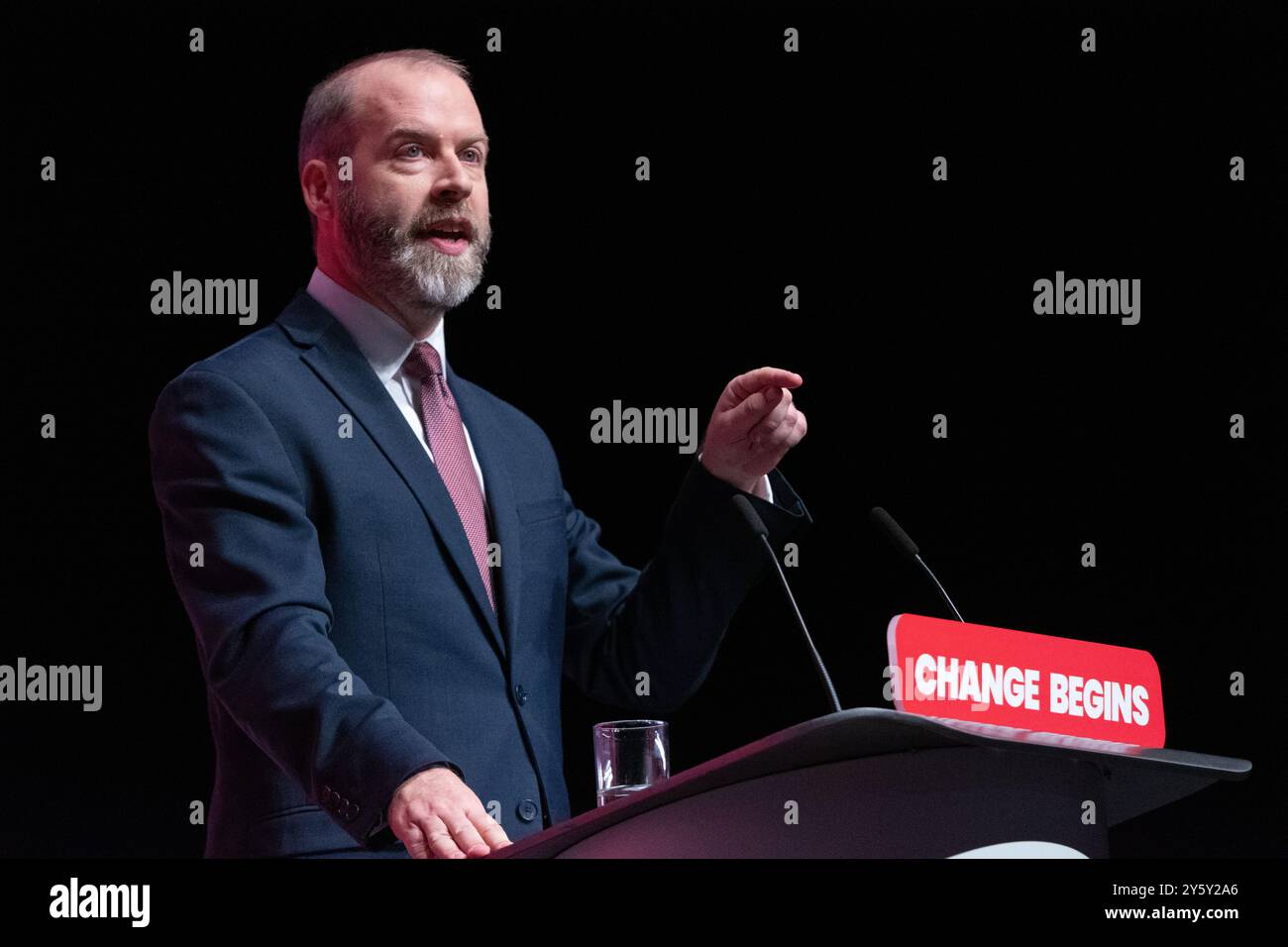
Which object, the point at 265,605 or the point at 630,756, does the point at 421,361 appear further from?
the point at 630,756

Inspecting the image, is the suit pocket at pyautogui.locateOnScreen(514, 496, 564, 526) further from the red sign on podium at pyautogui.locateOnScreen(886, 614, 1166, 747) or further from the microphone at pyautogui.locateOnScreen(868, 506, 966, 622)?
the red sign on podium at pyautogui.locateOnScreen(886, 614, 1166, 747)

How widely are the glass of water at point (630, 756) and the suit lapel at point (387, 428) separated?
257mm

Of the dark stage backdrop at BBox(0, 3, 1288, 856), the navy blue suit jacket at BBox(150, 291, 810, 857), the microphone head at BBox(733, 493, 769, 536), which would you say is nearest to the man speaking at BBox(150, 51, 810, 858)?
the navy blue suit jacket at BBox(150, 291, 810, 857)

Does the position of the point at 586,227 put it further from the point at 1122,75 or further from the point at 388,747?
the point at 388,747

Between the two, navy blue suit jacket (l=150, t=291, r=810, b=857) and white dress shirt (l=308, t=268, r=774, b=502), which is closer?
navy blue suit jacket (l=150, t=291, r=810, b=857)

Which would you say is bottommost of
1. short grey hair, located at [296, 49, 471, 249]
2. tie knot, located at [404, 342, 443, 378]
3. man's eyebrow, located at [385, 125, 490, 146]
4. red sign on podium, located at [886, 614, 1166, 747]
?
red sign on podium, located at [886, 614, 1166, 747]

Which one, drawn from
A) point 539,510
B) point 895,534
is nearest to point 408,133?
point 539,510

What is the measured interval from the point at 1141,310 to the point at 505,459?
1615 millimetres

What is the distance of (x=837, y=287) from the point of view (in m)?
3.09

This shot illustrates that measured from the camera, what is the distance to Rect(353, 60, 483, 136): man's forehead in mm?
2182

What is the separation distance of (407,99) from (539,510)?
2.17 feet

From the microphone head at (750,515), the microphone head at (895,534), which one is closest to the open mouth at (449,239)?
the microphone head at (750,515)

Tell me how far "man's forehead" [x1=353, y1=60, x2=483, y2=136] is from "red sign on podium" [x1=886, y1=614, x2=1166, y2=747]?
129 centimetres

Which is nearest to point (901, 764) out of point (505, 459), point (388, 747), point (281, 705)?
point (388, 747)
